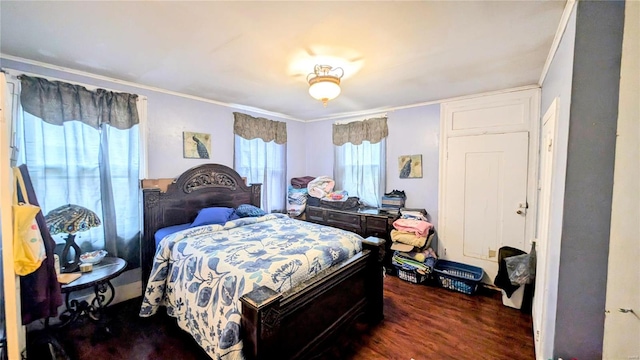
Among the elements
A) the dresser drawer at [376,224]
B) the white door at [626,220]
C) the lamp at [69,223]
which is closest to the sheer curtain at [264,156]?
the dresser drawer at [376,224]

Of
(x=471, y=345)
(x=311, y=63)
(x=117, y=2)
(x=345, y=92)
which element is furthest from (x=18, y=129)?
(x=471, y=345)

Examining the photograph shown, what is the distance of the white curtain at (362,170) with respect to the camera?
389cm

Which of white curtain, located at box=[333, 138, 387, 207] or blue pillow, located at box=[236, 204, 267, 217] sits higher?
white curtain, located at box=[333, 138, 387, 207]

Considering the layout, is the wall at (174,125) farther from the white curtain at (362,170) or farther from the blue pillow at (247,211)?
the white curtain at (362,170)

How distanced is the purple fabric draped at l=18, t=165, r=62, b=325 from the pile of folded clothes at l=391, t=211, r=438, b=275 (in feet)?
10.3

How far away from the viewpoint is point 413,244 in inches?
121

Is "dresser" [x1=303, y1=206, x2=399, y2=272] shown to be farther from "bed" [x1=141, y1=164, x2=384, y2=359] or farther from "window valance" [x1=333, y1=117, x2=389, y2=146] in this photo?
"window valance" [x1=333, y1=117, x2=389, y2=146]

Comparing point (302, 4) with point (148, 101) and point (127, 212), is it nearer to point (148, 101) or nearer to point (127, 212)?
point (148, 101)

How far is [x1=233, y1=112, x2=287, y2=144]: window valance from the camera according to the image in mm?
3625

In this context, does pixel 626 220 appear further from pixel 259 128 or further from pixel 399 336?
pixel 259 128

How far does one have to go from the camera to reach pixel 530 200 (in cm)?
277

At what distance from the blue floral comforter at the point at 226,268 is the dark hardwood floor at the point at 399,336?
0.20 metres

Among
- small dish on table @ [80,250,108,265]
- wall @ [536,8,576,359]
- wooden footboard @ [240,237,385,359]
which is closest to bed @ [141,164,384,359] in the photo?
wooden footboard @ [240,237,385,359]

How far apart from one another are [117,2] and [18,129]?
1.66 metres
